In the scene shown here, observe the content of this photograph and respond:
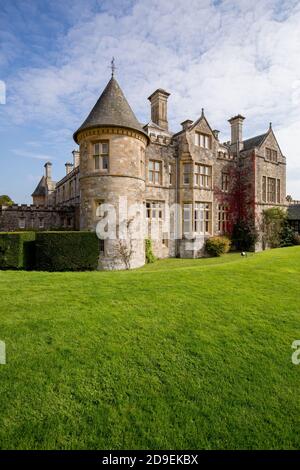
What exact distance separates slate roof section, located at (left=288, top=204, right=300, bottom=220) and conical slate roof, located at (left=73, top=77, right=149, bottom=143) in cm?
1888

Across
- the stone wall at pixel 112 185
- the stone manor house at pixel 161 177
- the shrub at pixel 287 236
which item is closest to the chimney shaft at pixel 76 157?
the stone manor house at pixel 161 177

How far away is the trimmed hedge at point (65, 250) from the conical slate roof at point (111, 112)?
6.47 meters

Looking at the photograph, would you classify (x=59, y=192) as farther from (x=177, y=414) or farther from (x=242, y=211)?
(x=177, y=414)

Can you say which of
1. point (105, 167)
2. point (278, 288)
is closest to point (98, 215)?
point (105, 167)

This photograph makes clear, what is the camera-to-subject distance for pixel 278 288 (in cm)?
823

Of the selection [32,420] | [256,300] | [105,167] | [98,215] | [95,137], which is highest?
[95,137]

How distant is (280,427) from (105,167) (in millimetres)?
13804

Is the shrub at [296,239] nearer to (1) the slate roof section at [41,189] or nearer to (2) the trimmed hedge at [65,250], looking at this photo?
(2) the trimmed hedge at [65,250]

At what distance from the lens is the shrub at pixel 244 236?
75.6 ft

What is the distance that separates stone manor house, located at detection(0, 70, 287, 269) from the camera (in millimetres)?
14602

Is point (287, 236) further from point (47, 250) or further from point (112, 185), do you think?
point (47, 250)

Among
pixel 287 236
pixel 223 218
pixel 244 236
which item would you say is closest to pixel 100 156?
pixel 223 218

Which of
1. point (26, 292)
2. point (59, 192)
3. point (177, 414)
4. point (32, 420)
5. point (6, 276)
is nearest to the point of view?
point (32, 420)

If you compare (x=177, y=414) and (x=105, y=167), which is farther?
(x=105, y=167)
